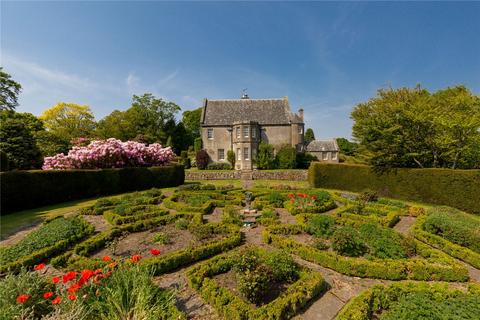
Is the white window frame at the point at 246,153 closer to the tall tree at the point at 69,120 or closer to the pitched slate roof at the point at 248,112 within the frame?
the pitched slate roof at the point at 248,112

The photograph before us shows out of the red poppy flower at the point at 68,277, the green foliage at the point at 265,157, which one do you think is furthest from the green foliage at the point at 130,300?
the green foliage at the point at 265,157

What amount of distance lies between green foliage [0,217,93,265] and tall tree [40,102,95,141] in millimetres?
40594

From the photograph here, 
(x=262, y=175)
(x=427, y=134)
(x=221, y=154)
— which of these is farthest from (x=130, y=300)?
(x=221, y=154)

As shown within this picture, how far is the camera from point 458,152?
15.8 meters

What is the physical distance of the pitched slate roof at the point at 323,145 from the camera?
132 ft

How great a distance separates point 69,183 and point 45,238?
9.98 metres

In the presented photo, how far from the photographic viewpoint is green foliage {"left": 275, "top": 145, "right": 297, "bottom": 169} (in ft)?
106

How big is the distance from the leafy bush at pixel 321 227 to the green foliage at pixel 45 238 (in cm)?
959

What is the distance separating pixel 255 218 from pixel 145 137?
109 ft

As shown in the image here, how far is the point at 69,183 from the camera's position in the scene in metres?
15.4

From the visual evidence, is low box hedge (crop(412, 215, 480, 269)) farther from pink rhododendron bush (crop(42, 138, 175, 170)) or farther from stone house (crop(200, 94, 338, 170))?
stone house (crop(200, 94, 338, 170))

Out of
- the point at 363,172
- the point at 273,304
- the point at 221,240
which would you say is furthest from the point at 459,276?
the point at 363,172

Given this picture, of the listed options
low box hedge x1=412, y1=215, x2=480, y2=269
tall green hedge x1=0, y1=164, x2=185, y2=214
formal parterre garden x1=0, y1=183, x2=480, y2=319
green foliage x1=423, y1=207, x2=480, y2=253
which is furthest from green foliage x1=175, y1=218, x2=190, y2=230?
tall green hedge x1=0, y1=164, x2=185, y2=214

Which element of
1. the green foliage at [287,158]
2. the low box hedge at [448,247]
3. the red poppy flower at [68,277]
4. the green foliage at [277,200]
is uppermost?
the green foliage at [287,158]
